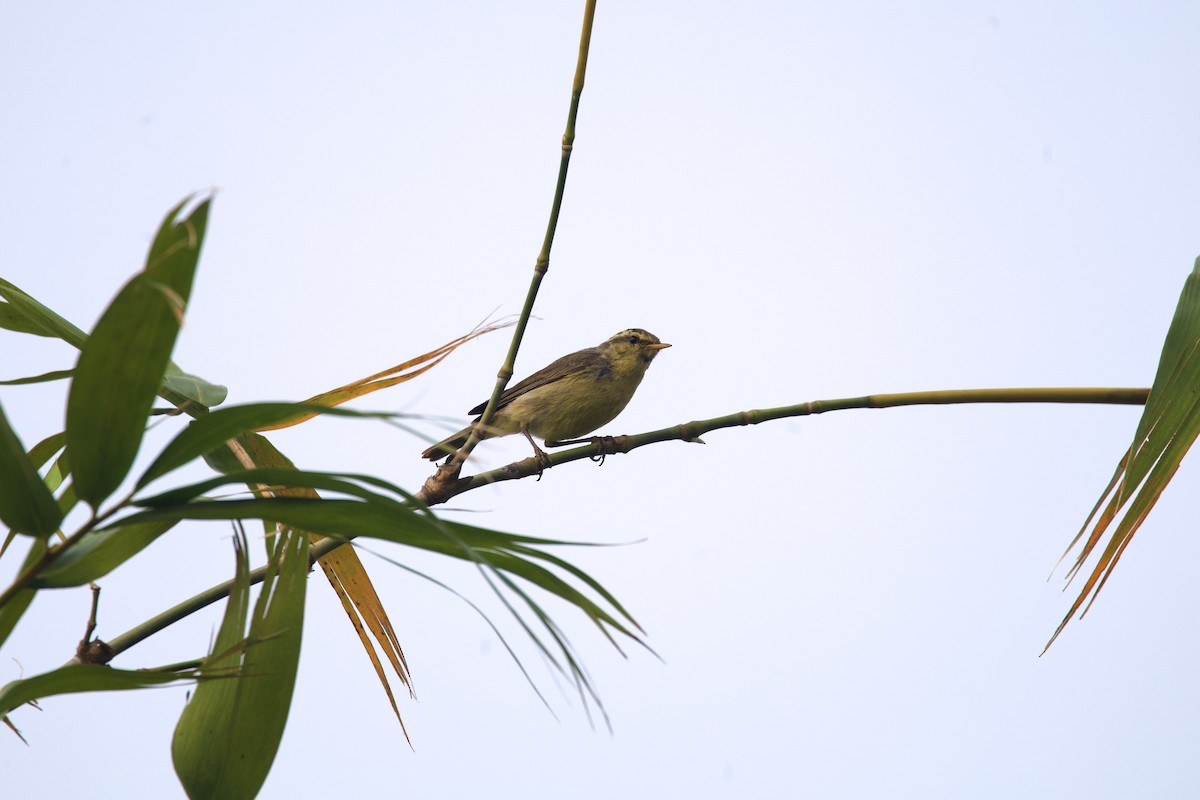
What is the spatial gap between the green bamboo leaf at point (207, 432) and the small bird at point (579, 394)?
380cm

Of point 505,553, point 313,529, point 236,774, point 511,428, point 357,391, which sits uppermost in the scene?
point 511,428

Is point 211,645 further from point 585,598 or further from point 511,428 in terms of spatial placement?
point 511,428

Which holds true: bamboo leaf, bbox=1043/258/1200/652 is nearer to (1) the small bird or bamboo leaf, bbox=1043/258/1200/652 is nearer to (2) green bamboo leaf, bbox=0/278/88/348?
(2) green bamboo leaf, bbox=0/278/88/348

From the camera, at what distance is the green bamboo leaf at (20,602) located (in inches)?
56.5

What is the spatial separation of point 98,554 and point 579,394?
158 inches

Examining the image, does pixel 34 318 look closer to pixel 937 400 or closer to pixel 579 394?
pixel 937 400

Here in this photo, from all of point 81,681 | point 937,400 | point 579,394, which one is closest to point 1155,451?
point 937,400

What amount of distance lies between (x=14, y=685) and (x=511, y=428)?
403 centimetres

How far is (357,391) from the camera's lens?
102 inches

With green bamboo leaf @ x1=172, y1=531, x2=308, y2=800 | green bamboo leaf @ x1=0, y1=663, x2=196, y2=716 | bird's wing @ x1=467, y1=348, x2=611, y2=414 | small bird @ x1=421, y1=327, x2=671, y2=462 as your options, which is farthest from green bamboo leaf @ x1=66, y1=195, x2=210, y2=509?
bird's wing @ x1=467, y1=348, x2=611, y2=414

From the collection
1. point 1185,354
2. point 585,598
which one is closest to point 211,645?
point 585,598

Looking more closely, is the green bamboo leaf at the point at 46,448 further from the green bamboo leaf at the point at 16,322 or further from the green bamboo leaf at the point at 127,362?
the green bamboo leaf at the point at 127,362

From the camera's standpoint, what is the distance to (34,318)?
222cm

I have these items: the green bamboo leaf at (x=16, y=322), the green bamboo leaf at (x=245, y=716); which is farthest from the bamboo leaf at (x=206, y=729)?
the green bamboo leaf at (x=16, y=322)
